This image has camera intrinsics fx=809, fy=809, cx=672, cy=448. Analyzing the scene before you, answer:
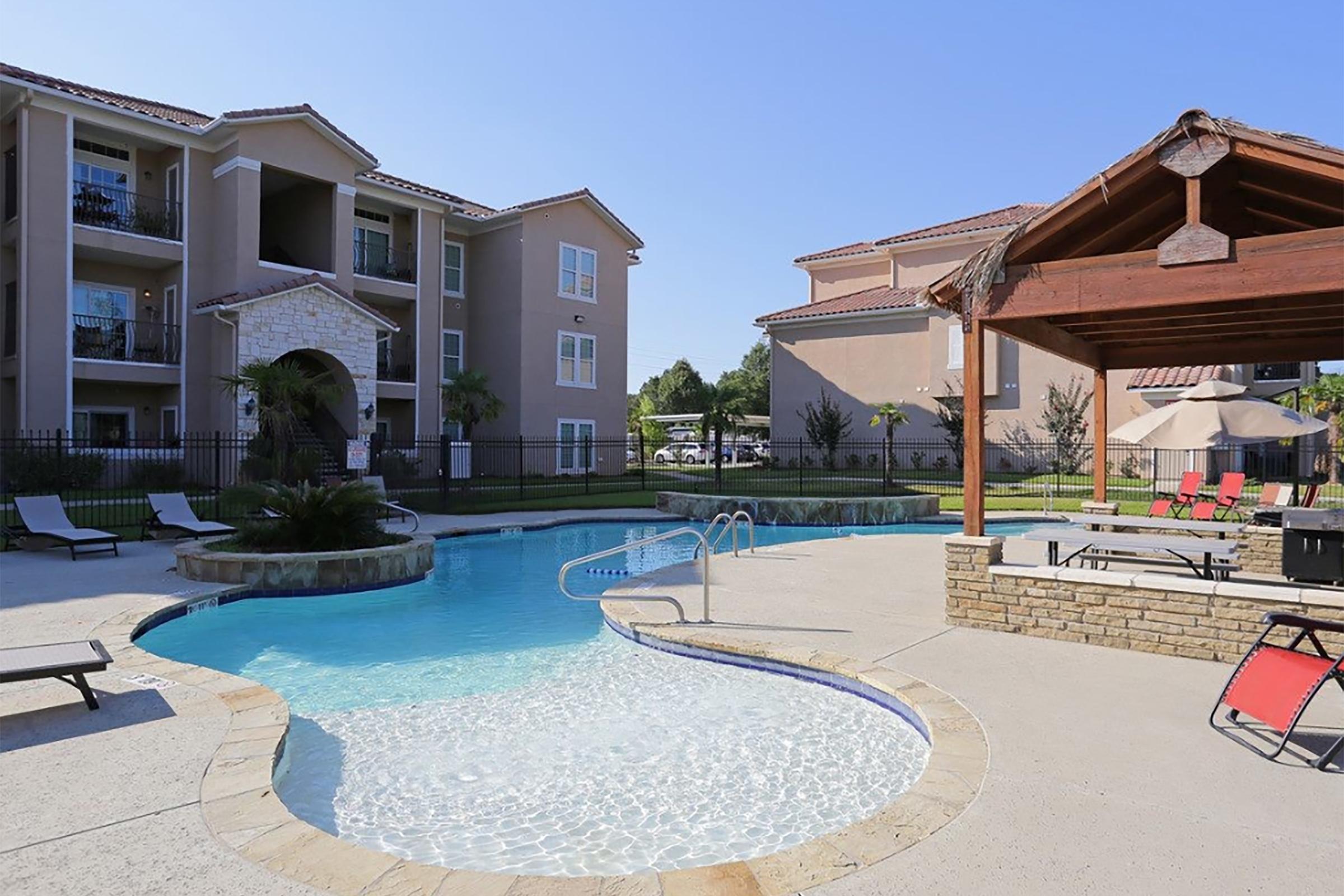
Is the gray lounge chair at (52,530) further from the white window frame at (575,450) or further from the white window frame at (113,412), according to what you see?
the white window frame at (575,450)

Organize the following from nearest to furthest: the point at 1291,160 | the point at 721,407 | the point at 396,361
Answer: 1. the point at 1291,160
2. the point at 396,361
3. the point at 721,407

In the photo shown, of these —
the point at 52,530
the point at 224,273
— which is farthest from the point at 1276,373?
the point at 52,530

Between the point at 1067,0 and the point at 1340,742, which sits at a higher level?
the point at 1067,0

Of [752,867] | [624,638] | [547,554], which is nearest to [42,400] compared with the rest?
[547,554]

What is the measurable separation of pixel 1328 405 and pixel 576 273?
92.7 ft

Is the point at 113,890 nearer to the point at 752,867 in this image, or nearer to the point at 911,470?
the point at 752,867

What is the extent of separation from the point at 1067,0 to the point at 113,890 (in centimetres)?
1240

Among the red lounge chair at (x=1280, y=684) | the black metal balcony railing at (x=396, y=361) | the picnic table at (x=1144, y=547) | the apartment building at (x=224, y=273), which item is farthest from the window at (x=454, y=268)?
the red lounge chair at (x=1280, y=684)

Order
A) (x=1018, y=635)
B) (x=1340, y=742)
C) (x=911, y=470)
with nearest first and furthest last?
(x=1340, y=742)
(x=1018, y=635)
(x=911, y=470)

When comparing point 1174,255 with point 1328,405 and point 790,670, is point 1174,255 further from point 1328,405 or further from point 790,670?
point 1328,405

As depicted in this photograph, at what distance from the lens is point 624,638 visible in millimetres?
7648

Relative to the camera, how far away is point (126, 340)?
20.9 m

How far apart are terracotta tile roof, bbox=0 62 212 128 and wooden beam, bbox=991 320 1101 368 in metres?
21.3

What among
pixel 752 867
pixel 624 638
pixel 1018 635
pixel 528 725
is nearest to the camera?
pixel 752 867
